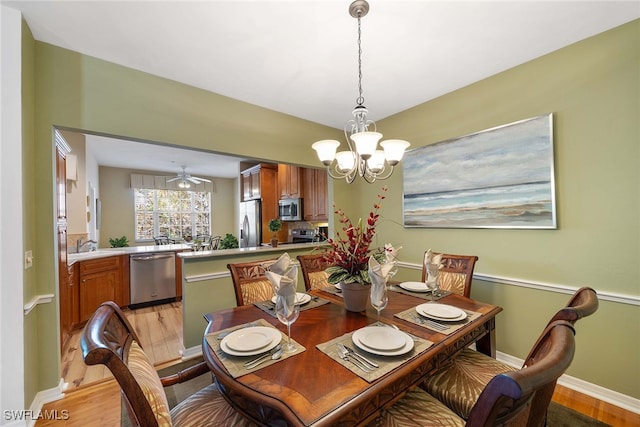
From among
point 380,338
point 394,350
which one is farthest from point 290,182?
point 394,350

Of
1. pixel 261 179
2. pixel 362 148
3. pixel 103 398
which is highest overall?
pixel 261 179

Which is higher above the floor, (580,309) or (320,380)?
(580,309)

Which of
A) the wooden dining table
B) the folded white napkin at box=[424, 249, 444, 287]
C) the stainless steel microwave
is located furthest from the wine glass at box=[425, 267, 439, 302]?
the stainless steel microwave

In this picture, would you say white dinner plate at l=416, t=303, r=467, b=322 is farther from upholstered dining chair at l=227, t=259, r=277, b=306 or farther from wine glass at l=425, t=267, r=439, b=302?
upholstered dining chair at l=227, t=259, r=277, b=306

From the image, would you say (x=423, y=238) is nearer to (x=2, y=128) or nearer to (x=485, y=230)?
(x=485, y=230)

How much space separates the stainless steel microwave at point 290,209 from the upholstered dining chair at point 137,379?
3232 mm

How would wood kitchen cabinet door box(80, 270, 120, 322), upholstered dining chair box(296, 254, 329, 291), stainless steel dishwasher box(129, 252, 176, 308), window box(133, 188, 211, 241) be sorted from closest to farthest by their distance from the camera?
1. upholstered dining chair box(296, 254, 329, 291)
2. wood kitchen cabinet door box(80, 270, 120, 322)
3. stainless steel dishwasher box(129, 252, 176, 308)
4. window box(133, 188, 211, 241)

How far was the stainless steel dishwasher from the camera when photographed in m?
3.74

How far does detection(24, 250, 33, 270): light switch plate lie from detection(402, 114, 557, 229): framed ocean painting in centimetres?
322

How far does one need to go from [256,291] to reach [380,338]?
1.04m

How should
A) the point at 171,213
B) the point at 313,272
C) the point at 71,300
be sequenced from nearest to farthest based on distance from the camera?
the point at 313,272
the point at 71,300
the point at 171,213

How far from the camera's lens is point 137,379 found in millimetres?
804

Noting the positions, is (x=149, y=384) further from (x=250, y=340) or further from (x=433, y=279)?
(x=433, y=279)

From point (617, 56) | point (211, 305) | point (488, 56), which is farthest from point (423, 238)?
point (211, 305)
